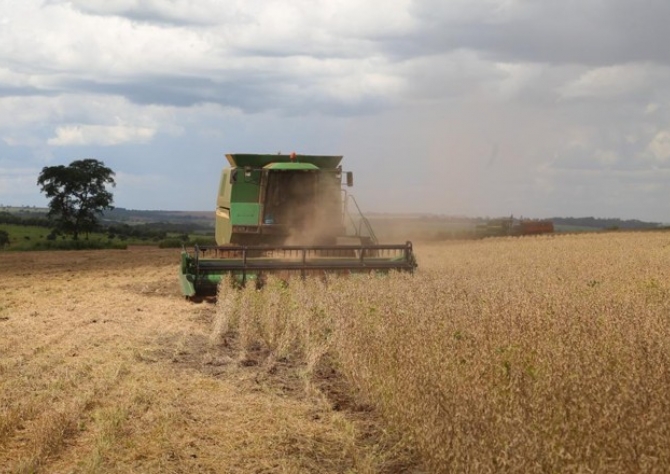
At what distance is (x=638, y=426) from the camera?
5.07 m

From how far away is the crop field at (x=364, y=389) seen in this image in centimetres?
532

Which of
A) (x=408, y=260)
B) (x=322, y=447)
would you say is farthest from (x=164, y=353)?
(x=408, y=260)

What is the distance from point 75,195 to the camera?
74938 millimetres

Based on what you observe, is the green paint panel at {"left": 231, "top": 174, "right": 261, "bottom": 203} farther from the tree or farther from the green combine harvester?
the tree

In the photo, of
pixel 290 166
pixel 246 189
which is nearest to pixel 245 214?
pixel 246 189

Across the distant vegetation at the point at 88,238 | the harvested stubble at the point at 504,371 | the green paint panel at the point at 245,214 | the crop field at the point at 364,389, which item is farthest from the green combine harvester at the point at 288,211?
the distant vegetation at the point at 88,238

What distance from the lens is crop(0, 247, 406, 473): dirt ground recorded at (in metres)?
6.28

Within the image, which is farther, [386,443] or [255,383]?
[255,383]

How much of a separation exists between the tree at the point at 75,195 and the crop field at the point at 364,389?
209ft

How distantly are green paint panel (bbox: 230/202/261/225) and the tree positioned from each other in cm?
5748

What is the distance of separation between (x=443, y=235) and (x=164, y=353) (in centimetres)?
3625

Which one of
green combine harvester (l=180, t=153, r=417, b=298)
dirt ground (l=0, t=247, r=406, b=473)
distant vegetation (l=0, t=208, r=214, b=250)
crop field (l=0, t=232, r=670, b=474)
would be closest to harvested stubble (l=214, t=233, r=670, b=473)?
crop field (l=0, t=232, r=670, b=474)

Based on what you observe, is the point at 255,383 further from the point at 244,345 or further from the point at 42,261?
the point at 42,261

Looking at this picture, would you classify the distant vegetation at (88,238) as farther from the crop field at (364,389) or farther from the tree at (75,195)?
the crop field at (364,389)
